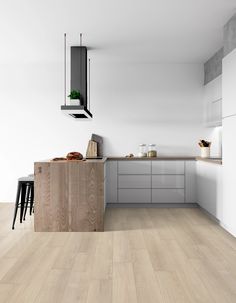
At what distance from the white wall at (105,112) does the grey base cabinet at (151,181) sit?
0.49 meters

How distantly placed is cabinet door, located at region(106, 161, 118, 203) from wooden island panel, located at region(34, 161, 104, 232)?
1862 mm

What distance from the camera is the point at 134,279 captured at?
325cm

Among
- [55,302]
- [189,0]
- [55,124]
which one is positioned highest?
[189,0]

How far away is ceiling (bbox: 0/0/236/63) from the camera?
4445 millimetres

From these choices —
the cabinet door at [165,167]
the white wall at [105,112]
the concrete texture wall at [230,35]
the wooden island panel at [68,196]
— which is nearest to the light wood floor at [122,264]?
the wooden island panel at [68,196]

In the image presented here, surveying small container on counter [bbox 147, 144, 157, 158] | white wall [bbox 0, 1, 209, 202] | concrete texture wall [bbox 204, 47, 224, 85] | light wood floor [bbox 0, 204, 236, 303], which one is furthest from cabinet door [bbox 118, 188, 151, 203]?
concrete texture wall [bbox 204, 47, 224, 85]

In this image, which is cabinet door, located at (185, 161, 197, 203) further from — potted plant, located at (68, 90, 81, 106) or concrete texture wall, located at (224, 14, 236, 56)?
concrete texture wall, located at (224, 14, 236, 56)

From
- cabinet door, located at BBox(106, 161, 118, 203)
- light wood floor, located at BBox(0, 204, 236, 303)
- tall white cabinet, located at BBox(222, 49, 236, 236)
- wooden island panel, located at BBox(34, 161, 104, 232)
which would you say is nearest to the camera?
light wood floor, located at BBox(0, 204, 236, 303)

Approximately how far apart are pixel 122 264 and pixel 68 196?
5.51ft

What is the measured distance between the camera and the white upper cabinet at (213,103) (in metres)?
6.32

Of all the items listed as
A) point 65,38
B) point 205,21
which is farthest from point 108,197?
point 205,21

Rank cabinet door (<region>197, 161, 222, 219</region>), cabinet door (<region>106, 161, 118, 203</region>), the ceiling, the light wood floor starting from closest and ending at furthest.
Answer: the light wood floor, the ceiling, cabinet door (<region>197, 161, 222, 219</region>), cabinet door (<region>106, 161, 118, 203</region>)

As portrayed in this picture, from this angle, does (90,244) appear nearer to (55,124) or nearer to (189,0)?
(189,0)

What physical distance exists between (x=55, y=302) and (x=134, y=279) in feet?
2.44
